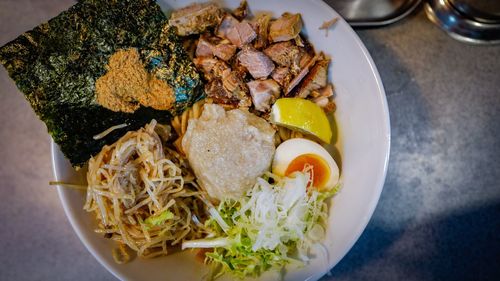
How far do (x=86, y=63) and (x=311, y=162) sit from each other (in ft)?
3.54

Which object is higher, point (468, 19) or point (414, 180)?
point (468, 19)

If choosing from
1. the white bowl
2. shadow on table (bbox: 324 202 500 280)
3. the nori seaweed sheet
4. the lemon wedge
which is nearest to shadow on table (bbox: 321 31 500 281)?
shadow on table (bbox: 324 202 500 280)

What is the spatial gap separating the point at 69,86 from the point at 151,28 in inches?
17.5

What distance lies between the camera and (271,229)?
1872mm

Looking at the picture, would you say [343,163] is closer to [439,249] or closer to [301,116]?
[301,116]

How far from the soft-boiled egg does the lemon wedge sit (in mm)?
62

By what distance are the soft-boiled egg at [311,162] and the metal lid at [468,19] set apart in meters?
1.08

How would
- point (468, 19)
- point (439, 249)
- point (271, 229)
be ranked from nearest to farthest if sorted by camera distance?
1. point (271, 229)
2. point (439, 249)
3. point (468, 19)

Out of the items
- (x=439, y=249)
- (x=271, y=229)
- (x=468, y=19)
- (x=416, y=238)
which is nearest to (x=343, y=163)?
(x=271, y=229)

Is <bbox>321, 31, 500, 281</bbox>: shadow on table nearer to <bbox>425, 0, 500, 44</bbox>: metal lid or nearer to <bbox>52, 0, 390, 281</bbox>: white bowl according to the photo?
<bbox>52, 0, 390, 281</bbox>: white bowl

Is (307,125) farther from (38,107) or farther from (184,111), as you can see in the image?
(38,107)

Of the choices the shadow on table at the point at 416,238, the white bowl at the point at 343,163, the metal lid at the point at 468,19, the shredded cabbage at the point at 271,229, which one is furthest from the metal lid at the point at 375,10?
the shredded cabbage at the point at 271,229

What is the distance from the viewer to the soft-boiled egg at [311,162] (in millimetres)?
1894

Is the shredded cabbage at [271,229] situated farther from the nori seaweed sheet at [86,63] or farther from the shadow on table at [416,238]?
the nori seaweed sheet at [86,63]
